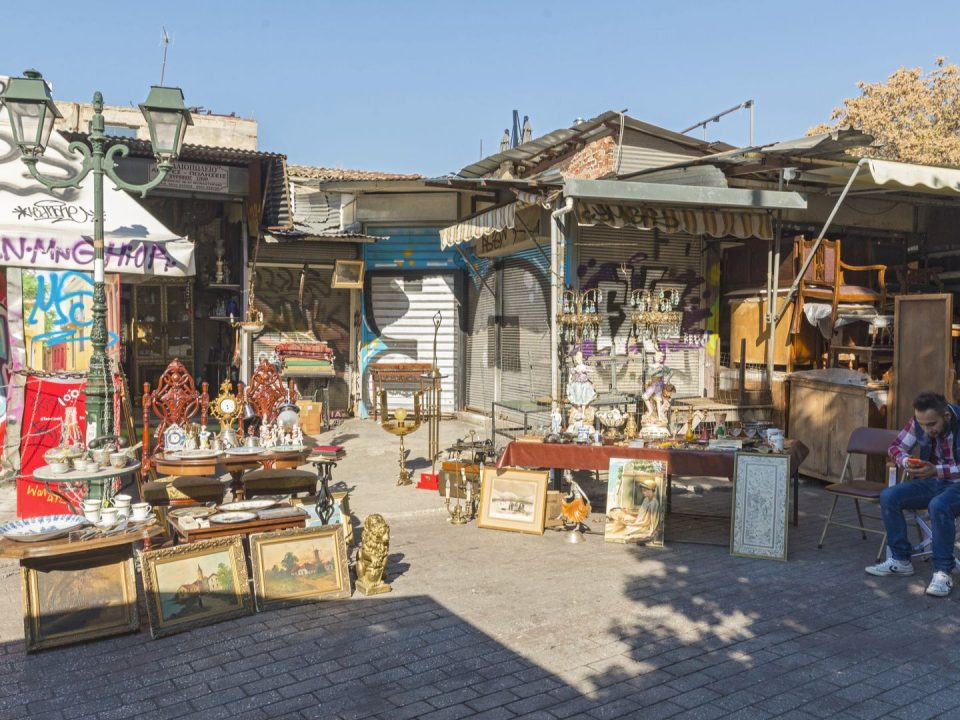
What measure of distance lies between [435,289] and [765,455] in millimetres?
9847

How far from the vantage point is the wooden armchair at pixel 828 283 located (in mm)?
11172

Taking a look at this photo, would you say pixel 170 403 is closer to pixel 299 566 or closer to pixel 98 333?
pixel 98 333

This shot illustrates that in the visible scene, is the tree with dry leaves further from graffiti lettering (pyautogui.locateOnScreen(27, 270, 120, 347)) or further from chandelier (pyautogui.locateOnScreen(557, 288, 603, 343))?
graffiti lettering (pyautogui.locateOnScreen(27, 270, 120, 347))

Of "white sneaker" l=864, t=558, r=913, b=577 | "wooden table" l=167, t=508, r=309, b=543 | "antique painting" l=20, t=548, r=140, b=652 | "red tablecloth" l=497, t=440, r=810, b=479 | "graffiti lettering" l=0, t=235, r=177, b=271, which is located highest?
"graffiti lettering" l=0, t=235, r=177, b=271

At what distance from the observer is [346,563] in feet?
19.7

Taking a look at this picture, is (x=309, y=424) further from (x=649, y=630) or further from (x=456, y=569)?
(x=649, y=630)

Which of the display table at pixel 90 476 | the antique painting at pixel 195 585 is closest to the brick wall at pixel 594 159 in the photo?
the display table at pixel 90 476

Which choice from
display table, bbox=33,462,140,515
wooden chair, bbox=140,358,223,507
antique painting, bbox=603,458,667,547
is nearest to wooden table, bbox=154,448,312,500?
wooden chair, bbox=140,358,223,507

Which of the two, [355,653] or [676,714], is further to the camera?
[355,653]

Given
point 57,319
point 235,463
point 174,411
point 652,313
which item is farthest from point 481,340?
point 235,463

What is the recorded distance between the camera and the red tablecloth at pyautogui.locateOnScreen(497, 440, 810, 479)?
24.8ft

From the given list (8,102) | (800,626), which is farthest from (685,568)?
(8,102)

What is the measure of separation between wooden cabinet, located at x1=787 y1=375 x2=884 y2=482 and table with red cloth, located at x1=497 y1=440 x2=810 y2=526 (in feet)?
6.58

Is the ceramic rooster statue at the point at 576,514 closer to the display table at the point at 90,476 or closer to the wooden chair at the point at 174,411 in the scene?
the wooden chair at the point at 174,411
